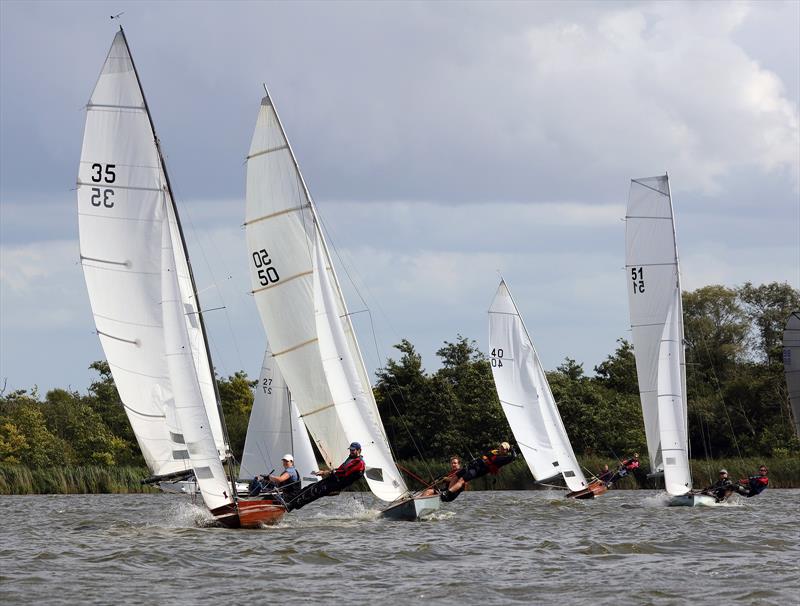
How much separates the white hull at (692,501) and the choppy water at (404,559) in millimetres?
3749

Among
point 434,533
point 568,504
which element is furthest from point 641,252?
point 434,533

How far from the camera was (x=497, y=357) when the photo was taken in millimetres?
39125

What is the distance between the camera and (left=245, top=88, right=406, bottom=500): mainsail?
2611cm

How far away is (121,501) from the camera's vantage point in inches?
1516

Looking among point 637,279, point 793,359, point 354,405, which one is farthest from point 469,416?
point 354,405

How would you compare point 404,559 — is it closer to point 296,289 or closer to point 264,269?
point 296,289

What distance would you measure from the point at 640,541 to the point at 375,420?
632 centimetres

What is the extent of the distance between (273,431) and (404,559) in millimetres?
17167

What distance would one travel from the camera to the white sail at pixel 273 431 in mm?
35375

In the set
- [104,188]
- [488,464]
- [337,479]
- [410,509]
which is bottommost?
[410,509]

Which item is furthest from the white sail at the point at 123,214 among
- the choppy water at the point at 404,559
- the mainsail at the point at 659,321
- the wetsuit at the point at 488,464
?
the mainsail at the point at 659,321

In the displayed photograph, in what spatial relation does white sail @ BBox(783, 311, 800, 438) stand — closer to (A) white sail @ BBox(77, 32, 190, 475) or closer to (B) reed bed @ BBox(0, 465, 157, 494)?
(B) reed bed @ BBox(0, 465, 157, 494)

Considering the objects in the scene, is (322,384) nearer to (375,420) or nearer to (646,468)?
(375,420)

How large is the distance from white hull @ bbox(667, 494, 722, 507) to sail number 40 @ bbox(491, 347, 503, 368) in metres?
7.97
